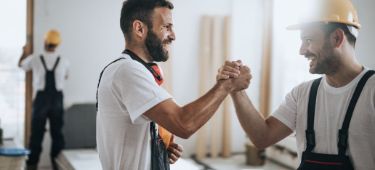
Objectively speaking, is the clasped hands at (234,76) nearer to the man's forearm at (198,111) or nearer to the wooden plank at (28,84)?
the man's forearm at (198,111)

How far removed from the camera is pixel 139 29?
2.17 m

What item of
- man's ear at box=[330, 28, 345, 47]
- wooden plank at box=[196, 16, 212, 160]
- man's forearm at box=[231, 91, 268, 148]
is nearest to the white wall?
wooden plank at box=[196, 16, 212, 160]

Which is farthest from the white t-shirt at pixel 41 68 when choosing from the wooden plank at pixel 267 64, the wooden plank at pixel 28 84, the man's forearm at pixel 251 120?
the man's forearm at pixel 251 120

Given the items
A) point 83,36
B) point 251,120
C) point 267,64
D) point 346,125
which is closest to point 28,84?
point 83,36

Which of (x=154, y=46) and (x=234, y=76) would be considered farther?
(x=234, y=76)

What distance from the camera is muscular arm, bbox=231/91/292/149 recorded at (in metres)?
2.50

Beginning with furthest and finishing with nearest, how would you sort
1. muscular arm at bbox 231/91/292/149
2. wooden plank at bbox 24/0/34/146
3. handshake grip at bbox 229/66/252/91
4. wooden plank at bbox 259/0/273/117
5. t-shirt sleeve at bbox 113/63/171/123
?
1. wooden plank at bbox 259/0/273/117
2. wooden plank at bbox 24/0/34/146
3. muscular arm at bbox 231/91/292/149
4. handshake grip at bbox 229/66/252/91
5. t-shirt sleeve at bbox 113/63/171/123

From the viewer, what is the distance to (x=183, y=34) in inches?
293

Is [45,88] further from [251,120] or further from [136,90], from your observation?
[136,90]

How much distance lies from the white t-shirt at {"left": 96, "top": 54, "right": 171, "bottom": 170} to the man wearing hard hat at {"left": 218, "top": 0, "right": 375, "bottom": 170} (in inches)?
17.5

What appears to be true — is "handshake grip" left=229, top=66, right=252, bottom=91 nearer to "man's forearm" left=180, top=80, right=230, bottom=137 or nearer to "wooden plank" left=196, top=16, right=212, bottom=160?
"man's forearm" left=180, top=80, right=230, bottom=137

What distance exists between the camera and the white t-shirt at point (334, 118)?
6.96 ft

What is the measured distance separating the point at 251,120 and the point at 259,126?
2.0 inches

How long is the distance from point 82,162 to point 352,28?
4.27 meters
